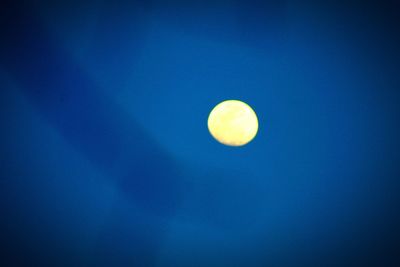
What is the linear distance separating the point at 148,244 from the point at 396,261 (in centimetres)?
544

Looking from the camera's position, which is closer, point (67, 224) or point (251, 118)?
point (251, 118)

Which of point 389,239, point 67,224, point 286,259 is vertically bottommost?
point 67,224

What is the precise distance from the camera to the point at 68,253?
5.44 meters

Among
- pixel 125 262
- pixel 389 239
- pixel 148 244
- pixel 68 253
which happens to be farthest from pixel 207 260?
pixel 389 239

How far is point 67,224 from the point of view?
556 cm

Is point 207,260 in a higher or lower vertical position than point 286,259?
lower

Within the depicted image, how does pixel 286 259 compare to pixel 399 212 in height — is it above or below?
below

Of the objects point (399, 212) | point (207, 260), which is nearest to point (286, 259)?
point (207, 260)

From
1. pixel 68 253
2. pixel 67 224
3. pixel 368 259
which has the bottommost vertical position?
pixel 68 253

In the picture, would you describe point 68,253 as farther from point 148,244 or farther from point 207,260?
point 207,260

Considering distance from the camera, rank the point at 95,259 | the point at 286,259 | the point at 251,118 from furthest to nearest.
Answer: the point at 286,259
the point at 95,259
the point at 251,118

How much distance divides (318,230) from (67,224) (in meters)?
5.36

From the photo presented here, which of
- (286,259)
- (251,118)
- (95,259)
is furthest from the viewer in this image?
(286,259)

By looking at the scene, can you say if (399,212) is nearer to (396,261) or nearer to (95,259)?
(396,261)
